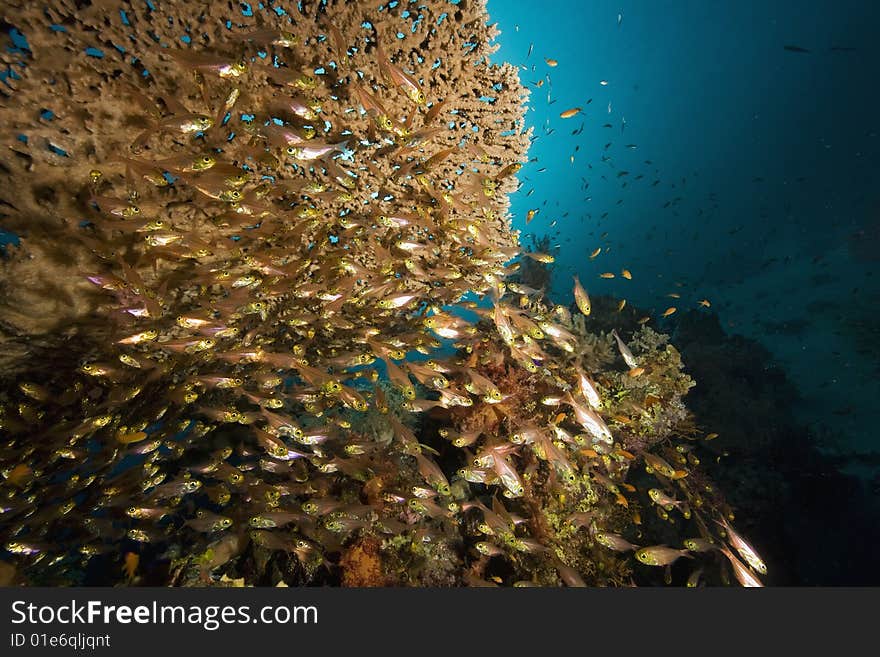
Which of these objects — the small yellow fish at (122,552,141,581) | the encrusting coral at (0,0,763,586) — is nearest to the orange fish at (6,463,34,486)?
the encrusting coral at (0,0,763,586)

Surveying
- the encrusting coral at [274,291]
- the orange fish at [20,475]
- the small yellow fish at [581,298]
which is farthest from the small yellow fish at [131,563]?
the small yellow fish at [581,298]

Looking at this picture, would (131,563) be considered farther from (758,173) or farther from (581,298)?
(758,173)

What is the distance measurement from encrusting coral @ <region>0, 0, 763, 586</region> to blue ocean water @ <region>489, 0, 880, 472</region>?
5188 mm

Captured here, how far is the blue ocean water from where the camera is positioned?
64.2 ft

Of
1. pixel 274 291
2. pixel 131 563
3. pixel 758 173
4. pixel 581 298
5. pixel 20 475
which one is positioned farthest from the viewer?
pixel 758 173

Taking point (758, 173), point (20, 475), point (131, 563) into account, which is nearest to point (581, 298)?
point (131, 563)

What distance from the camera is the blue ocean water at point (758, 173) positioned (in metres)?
19.6

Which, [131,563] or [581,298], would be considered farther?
[581,298]

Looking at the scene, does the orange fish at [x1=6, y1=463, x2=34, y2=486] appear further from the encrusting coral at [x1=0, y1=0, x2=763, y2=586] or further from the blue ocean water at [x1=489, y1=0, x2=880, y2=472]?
the blue ocean water at [x1=489, y1=0, x2=880, y2=472]

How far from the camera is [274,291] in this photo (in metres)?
4.63

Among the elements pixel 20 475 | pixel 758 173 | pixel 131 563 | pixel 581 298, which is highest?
pixel 758 173

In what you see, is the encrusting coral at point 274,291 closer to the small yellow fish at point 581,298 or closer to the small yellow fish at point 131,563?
the small yellow fish at point 131,563

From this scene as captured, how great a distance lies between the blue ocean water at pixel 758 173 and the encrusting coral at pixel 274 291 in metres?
5.19

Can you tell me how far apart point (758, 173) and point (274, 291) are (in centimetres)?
6443
